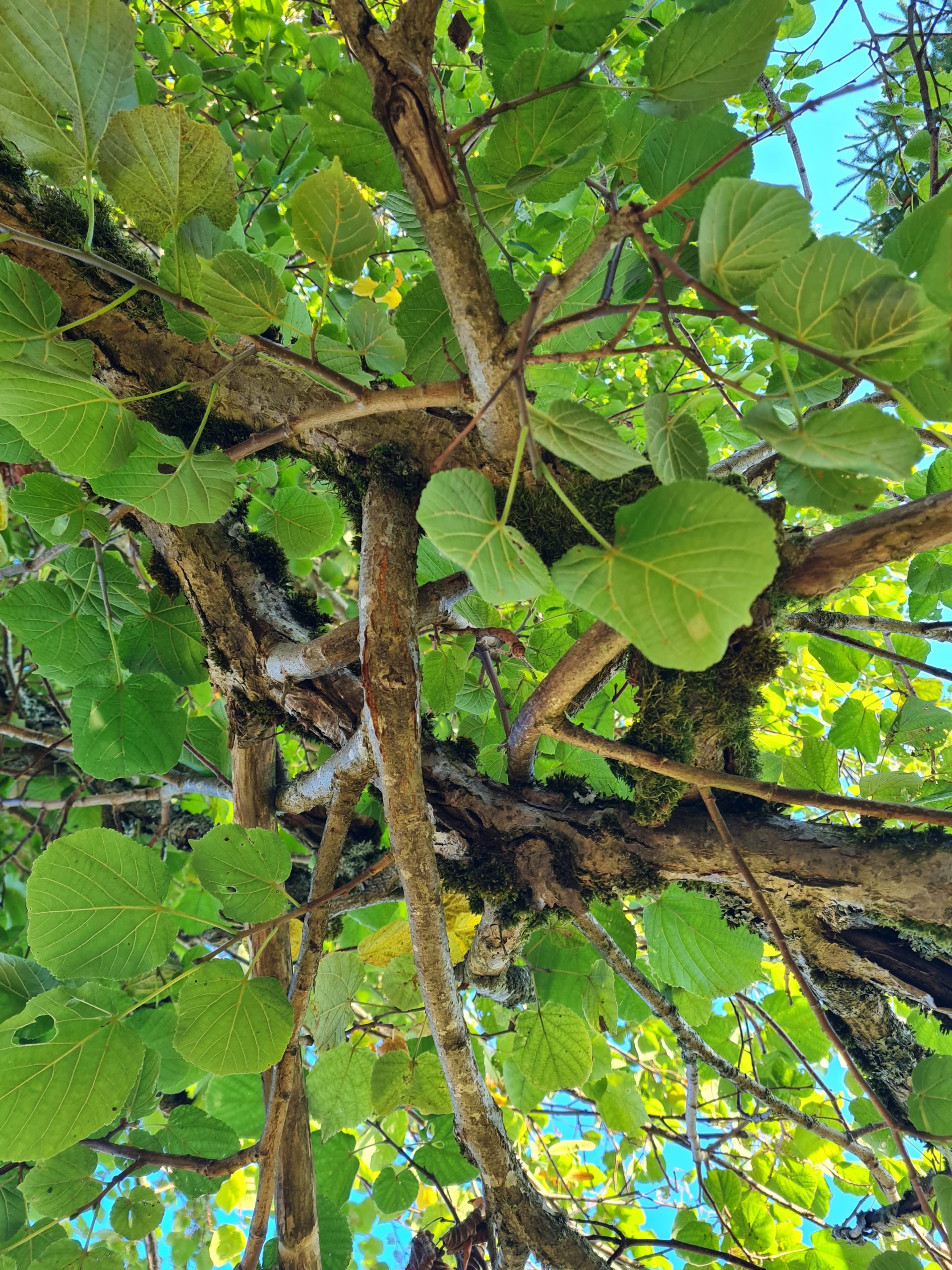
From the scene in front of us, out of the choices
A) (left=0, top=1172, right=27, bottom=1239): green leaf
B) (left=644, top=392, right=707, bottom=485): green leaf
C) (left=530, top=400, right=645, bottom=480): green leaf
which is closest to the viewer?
(left=530, top=400, right=645, bottom=480): green leaf

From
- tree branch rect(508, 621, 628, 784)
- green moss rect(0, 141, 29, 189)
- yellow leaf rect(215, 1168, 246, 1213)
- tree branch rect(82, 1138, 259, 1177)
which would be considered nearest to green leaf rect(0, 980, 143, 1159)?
tree branch rect(82, 1138, 259, 1177)

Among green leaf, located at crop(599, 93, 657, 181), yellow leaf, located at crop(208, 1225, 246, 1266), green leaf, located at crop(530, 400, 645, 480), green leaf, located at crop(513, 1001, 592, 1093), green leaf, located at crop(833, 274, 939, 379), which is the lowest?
yellow leaf, located at crop(208, 1225, 246, 1266)

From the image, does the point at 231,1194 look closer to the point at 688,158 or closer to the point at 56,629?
the point at 56,629

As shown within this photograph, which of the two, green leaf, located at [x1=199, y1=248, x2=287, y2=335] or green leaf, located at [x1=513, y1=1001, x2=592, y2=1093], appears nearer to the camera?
green leaf, located at [x1=199, y1=248, x2=287, y2=335]

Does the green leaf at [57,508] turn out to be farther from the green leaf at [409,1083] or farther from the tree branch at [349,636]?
the green leaf at [409,1083]

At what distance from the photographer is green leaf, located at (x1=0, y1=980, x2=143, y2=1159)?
3.47 feet

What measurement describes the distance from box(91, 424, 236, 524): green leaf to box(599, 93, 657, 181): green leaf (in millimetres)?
796

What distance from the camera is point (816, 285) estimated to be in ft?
2.46

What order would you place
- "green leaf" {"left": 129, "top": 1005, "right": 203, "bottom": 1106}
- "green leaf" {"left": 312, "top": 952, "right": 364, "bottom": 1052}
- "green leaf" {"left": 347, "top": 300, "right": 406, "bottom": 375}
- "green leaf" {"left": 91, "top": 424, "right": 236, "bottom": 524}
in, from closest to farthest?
"green leaf" {"left": 347, "top": 300, "right": 406, "bottom": 375}
"green leaf" {"left": 91, "top": 424, "right": 236, "bottom": 524}
"green leaf" {"left": 312, "top": 952, "right": 364, "bottom": 1052}
"green leaf" {"left": 129, "top": 1005, "right": 203, "bottom": 1106}

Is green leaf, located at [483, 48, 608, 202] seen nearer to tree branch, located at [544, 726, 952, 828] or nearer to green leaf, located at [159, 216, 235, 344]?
green leaf, located at [159, 216, 235, 344]

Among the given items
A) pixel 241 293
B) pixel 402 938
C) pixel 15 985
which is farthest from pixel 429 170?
pixel 15 985

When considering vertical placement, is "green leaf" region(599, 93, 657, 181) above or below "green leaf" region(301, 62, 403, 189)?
above

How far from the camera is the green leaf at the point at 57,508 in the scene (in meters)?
1.47

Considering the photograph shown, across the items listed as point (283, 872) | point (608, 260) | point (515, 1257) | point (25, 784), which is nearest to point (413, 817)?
point (283, 872)
